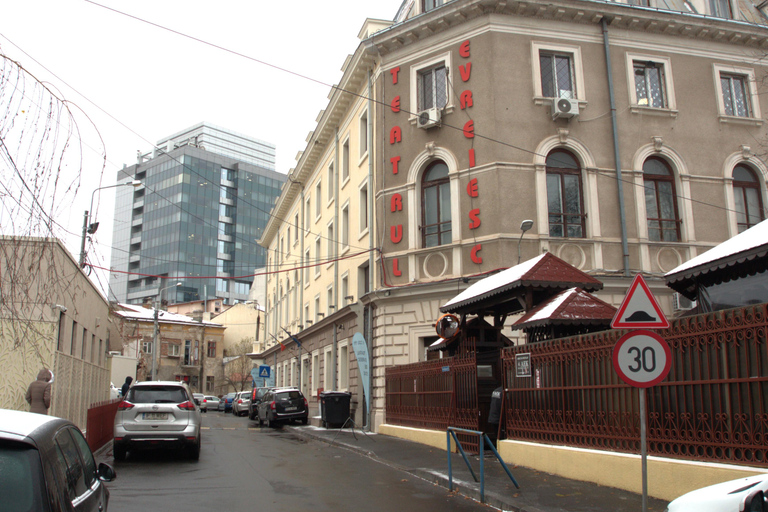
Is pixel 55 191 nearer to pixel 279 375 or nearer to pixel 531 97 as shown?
pixel 531 97

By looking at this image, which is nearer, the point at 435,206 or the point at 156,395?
the point at 156,395

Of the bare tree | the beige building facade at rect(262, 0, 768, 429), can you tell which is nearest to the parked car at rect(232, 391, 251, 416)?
the beige building facade at rect(262, 0, 768, 429)

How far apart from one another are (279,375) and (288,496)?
120 feet

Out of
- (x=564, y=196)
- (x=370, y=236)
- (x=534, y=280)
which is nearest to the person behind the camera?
(x=534, y=280)

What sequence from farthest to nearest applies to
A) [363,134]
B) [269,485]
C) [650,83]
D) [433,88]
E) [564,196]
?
[363,134]
[433,88]
[650,83]
[564,196]
[269,485]

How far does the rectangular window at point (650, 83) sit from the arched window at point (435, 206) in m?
6.98

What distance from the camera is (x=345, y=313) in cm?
2606

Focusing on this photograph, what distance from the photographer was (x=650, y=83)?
2248 centimetres

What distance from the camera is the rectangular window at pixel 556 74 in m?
21.9

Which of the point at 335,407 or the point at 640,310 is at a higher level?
the point at 640,310

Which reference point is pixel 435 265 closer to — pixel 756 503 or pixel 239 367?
pixel 756 503

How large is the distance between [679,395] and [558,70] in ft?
51.8

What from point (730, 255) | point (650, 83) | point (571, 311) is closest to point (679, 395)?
point (730, 255)

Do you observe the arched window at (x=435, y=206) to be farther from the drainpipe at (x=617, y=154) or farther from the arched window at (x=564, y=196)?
the drainpipe at (x=617, y=154)
